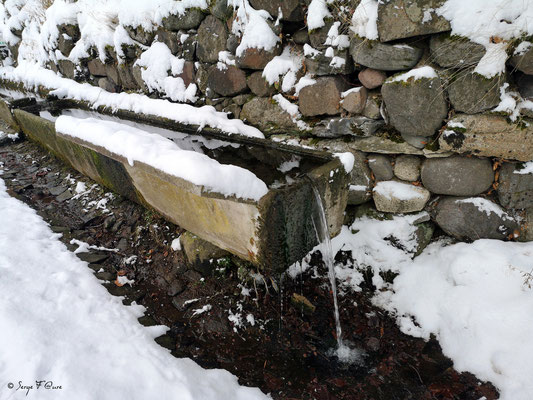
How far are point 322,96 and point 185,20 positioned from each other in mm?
2055

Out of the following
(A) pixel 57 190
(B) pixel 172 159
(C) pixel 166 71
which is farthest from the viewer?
(C) pixel 166 71

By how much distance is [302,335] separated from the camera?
7.16 ft

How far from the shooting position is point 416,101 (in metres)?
2.16

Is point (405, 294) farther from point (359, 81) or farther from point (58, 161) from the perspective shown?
point (58, 161)

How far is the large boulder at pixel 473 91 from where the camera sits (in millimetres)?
1904

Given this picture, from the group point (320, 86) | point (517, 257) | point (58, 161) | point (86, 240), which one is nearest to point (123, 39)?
point (58, 161)

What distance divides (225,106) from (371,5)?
6.10ft

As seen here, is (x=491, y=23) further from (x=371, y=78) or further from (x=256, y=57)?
(x=256, y=57)

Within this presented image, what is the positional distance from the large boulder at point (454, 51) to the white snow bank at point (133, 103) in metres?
1.66

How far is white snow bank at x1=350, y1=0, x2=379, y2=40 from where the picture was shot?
2.15 meters

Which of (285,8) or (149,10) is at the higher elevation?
(149,10)

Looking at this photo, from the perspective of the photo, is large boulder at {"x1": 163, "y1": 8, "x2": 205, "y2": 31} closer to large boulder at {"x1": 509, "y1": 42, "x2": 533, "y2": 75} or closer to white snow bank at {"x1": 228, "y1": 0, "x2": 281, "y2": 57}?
white snow bank at {"x1": 228, "y1": 0, "x2": 281, "y2": 57}

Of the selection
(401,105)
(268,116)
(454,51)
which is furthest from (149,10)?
(454,51)

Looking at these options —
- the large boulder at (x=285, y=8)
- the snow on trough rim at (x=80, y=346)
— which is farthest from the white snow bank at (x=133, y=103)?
the snow on trough rim at (x=80, y=346)
